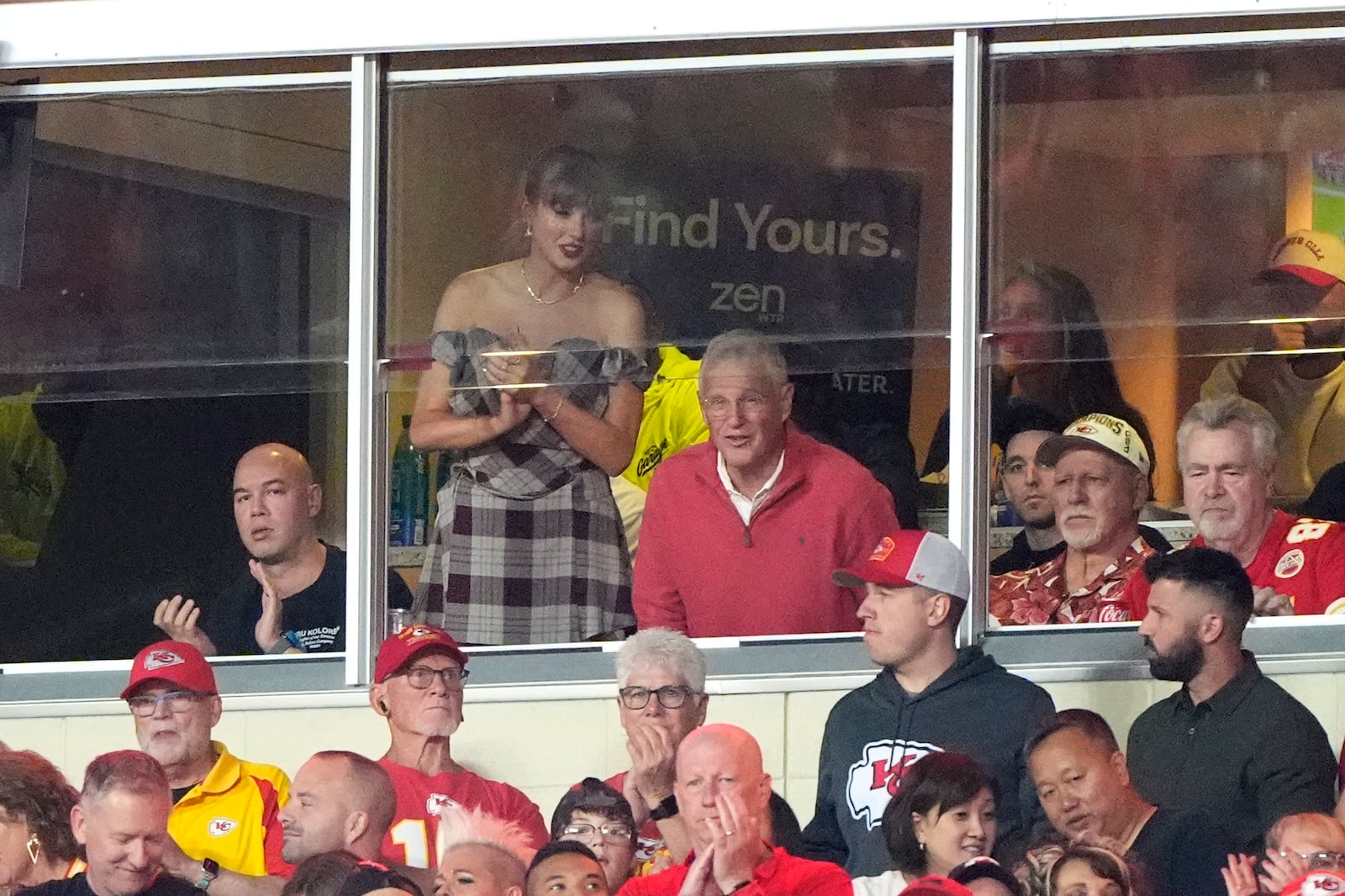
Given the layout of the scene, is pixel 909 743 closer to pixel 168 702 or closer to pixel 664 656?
pixel 664 656

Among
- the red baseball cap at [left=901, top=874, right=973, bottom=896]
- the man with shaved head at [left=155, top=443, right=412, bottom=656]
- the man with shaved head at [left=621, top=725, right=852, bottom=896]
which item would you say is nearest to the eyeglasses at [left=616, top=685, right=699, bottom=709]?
the man with shaved head at [left=621, top=725, right=852, bottom=896]

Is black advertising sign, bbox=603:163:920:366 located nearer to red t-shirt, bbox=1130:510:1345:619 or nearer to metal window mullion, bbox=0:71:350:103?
metal window mullion, bbox=0:71:350:103

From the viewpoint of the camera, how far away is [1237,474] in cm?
584

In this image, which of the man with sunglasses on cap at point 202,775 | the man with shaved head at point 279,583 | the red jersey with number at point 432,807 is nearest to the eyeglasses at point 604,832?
the red jersey with number at point 432,807

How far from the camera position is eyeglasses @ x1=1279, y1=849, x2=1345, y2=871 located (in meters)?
5.02

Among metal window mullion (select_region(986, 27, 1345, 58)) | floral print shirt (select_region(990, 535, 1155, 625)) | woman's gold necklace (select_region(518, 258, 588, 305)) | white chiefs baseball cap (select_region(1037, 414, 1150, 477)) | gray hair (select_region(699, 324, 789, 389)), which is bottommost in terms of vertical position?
floral print shirt (select_region(990, 535, 1155, 625))

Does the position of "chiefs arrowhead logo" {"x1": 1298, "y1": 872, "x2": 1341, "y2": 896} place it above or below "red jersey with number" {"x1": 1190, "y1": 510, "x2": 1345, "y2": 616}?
below

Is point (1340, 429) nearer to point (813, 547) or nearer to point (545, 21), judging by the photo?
point (813, 547)

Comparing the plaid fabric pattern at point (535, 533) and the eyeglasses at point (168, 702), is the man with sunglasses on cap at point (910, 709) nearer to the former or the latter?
the plaid fabric pattern at point (535, 533)

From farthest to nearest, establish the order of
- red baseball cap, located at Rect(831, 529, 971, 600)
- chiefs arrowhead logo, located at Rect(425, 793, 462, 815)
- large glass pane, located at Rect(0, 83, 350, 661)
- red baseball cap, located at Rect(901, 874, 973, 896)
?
large glass pane, located at Rect(0, 83, 350, 661), chiefs arrowhead logo, located at Rect(425, 793, 462, 815), red baseball cap, located at Rect(831, 529, 971, 600), red baseball cap, located at Rect(901, 874, 973, 896)

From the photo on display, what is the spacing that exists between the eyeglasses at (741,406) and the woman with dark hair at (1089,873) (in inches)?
59.7

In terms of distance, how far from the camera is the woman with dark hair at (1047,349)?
20.6ft

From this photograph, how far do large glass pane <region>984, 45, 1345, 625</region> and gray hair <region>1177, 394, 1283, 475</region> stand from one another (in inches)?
→ 3.9

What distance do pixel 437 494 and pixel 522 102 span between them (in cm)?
110
